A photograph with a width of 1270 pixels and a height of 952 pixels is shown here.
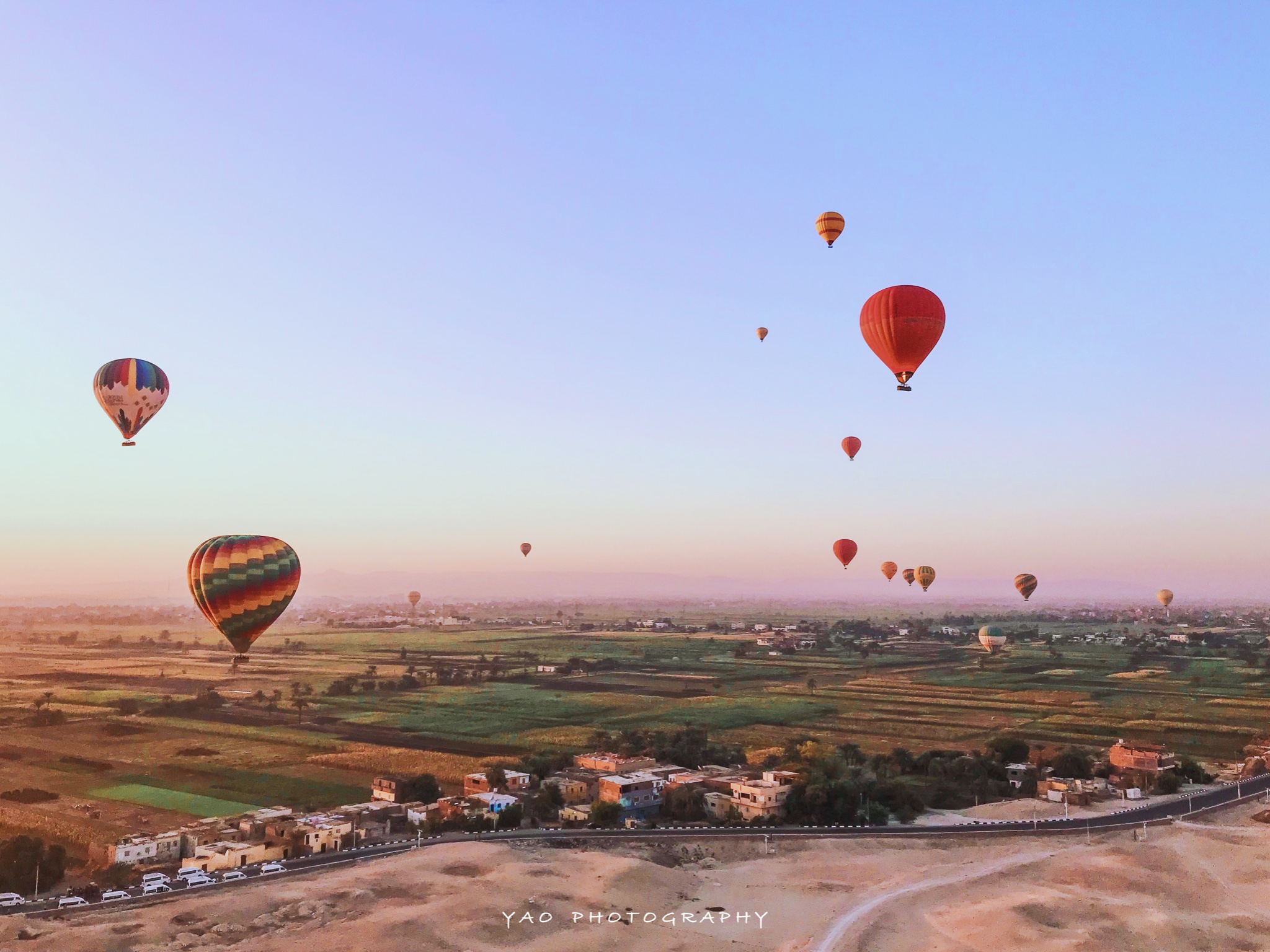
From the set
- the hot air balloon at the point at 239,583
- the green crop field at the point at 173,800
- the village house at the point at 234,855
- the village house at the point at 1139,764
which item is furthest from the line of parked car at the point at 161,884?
the village house at the point at 1139,764

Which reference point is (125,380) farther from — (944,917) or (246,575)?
(944,917)

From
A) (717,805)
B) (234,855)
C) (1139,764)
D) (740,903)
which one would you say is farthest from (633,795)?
(1139,764)

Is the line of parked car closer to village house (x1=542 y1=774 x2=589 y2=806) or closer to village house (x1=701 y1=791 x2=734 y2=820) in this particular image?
village house (x1=542 y1=774 x2=589 y2=806)

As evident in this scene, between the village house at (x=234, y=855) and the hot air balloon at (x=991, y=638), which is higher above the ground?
the hot air balloon at (x=991, y=638)

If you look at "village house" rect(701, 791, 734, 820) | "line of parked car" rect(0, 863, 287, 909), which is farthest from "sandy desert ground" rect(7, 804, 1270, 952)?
"village house" rect(701, 791, 734, 820)

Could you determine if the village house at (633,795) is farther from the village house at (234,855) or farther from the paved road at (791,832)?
the village house at (234,855)

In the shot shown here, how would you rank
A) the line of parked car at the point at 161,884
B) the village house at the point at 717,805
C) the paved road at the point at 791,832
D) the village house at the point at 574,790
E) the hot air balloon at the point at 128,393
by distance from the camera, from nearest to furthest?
the line of parked car at the point at 161,884, the paved road at the point at 791,832, the hot air balloon at the point at 128,393, the village house at the point at 717,805, the village house at the point at 574,790
